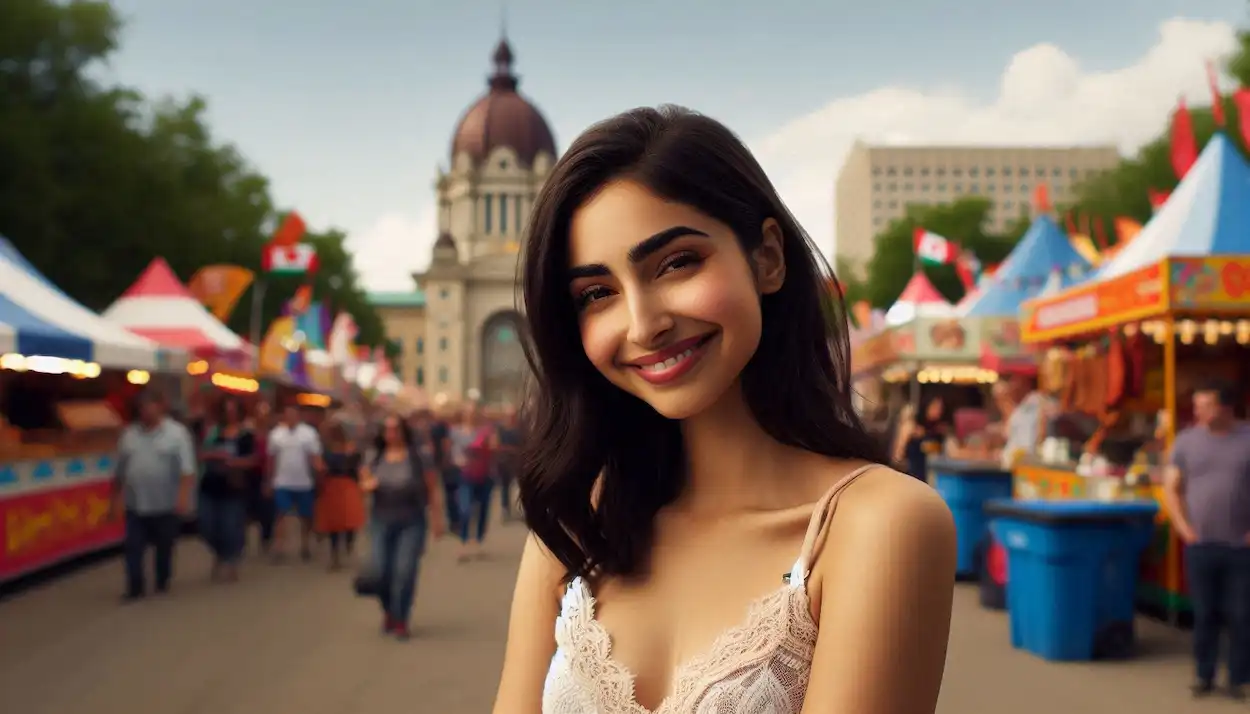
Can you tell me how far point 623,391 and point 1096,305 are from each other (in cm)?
1053

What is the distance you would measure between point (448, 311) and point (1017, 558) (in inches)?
4103

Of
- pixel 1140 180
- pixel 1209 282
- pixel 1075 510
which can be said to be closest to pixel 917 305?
pixel 1209 282

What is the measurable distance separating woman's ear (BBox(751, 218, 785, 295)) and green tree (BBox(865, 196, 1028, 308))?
55.1 m

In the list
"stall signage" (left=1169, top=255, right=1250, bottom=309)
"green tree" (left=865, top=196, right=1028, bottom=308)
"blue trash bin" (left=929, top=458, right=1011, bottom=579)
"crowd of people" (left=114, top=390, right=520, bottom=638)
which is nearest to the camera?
"crowd of people" (left=114, top=390, right=520, bottom=638)

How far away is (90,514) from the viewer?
549 inches

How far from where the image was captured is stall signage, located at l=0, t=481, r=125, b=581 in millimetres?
11281

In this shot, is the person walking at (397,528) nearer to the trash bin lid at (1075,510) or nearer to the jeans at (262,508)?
the trash bin lid at (1075,510)

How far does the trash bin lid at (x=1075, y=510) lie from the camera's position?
26.2ft

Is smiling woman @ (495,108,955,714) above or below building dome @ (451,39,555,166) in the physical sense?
below

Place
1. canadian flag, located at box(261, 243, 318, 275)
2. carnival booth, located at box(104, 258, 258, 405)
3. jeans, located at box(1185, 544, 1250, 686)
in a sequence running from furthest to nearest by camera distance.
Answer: canadian flag, located at box(261, 243, 318, 275)
carnival booth, located at box(104, 258, 258, 405)
jeans, located at box(1185, 544, 1250, 686)

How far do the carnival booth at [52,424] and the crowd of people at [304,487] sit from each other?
0.94m

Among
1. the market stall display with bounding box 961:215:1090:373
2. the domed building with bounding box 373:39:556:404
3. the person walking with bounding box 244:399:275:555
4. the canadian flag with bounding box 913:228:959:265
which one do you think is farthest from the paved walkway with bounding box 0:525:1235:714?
the domed building with bounding box 373:39:556:404

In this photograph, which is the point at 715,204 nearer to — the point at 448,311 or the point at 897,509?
the point at 897,509

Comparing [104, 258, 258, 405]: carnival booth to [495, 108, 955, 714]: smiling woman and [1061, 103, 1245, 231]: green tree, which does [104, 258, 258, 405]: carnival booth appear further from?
[1061, 103, 1245, 231]: green tree
